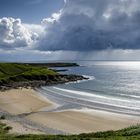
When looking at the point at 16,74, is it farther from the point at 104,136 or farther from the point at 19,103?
the point at 104,136

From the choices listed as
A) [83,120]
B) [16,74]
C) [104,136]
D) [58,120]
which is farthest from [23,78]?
[104,136]

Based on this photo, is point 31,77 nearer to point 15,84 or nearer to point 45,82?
point 45,82

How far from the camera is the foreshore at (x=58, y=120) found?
42972 millimetres

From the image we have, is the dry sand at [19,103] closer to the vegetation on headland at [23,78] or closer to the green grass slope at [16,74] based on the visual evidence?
the vegetation on headland at [23,78]

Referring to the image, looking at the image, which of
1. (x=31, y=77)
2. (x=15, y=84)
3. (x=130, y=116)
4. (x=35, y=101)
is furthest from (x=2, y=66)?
(x=130, y=116)

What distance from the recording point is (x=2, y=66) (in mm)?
148250

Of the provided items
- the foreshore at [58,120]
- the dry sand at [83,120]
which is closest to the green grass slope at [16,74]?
the foreshore at [58,120]

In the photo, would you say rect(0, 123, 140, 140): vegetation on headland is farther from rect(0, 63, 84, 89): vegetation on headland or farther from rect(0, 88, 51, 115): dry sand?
rect(0, 63, 84, 89): vegetation on headland

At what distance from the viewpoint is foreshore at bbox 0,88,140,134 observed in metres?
43.0

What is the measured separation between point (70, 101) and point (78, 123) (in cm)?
2411

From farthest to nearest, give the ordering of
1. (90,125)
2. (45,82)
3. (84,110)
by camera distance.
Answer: (45,82) < (84,110) < (90,125)

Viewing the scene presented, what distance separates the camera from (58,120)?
5016 centimetres

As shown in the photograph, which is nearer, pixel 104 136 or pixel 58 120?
pixel 104 136

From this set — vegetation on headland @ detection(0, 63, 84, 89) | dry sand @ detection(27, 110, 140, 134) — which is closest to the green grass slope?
vegetation on headland @ detection(0, 63, 84, 89)
